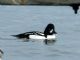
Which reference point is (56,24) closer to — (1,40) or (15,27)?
(15,27)

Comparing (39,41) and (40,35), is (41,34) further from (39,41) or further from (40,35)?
(39,41)

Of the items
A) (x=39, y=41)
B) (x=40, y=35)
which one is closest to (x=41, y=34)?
(x=40, y=35)

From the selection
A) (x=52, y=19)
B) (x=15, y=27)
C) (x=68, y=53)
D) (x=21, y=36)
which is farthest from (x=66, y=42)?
(x=52, y=19)

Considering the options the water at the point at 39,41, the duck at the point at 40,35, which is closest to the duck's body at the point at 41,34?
the duck at the point at 40,35

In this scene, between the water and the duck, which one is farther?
the duck

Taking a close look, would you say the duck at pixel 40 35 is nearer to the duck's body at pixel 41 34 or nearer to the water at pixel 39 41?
the duck's body at pixel 41 34

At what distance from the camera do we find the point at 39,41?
19.3 metres

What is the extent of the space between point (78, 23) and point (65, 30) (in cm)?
272

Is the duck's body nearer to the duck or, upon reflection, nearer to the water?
the duck

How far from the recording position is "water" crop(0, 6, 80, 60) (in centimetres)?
1400

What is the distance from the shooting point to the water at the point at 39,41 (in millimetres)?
14000

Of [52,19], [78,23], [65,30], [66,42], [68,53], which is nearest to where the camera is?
[68,53]

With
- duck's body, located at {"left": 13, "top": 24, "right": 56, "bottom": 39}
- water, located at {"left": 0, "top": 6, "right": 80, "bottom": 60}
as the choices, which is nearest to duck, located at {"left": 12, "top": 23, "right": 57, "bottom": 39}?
duck's body, located at {"left": 13, "top": 24, "right": 56, "bottom": 39}

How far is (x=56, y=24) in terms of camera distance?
84.6 feet
